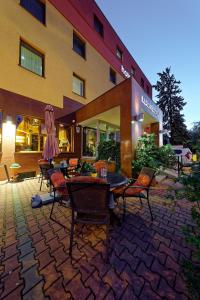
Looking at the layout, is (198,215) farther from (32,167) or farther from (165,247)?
(32,167)

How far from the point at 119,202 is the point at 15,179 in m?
4.82

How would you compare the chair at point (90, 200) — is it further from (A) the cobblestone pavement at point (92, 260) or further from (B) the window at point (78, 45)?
(B) the window at point (78, 45)

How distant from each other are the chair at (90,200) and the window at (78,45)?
37.9 feet

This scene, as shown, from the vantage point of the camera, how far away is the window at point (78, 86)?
1098cm

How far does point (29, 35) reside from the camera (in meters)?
7.90

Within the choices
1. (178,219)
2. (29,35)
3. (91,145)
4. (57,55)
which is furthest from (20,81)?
(178,219)

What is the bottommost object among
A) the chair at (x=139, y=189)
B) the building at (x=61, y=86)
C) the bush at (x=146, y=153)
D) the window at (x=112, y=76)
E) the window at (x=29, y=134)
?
the chair at (x=139, y=189)

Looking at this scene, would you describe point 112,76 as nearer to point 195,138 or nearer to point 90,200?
point 90,200

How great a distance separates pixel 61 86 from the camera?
9.72m

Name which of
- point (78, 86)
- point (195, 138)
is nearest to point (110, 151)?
point (195, 138)

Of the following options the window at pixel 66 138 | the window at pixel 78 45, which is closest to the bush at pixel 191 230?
→ the window at pixel 66 138

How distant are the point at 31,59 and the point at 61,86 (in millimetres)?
2065

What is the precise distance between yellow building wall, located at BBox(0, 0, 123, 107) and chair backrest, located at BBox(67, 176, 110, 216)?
6837 millimetres

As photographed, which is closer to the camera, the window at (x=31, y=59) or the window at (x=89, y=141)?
the window at (x=31, y=59)
